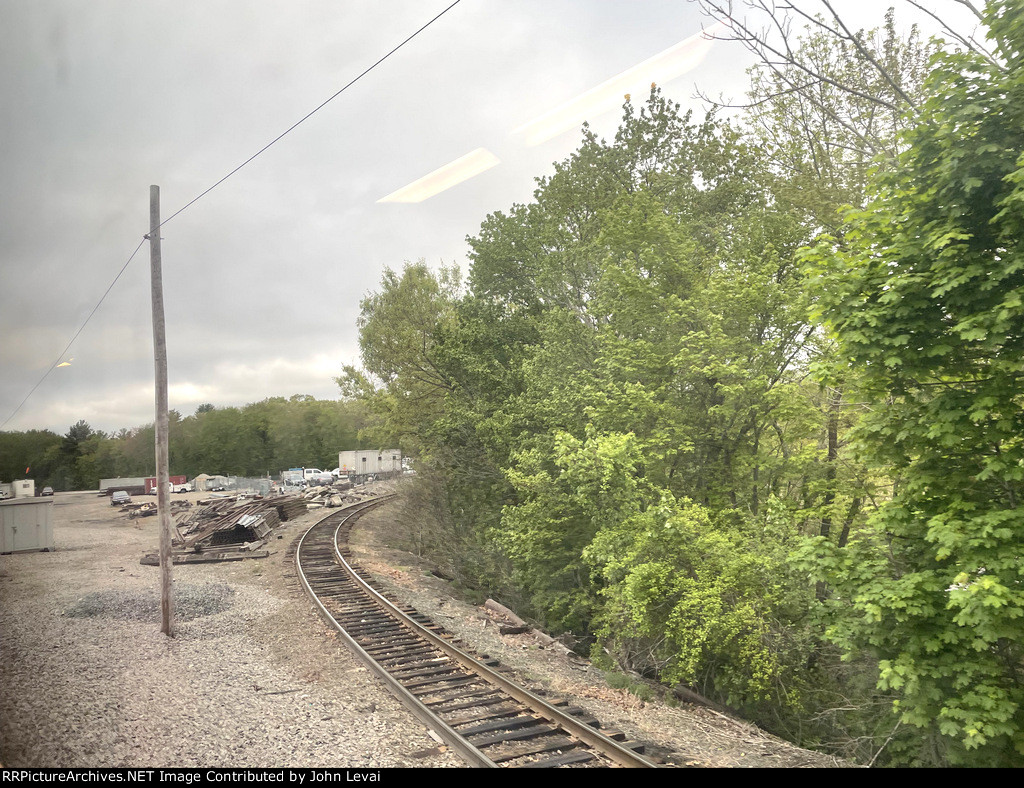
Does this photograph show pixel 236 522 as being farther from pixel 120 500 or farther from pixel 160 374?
pixel 120 500

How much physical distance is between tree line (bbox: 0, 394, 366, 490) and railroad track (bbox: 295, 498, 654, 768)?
32.0m

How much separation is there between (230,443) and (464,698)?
279 ft

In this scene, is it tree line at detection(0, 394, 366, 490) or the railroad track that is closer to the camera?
the railroad track

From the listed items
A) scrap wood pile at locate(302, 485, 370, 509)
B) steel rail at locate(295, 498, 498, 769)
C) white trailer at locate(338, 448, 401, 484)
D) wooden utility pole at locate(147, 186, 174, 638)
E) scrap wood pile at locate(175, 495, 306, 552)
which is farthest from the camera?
white trailer at locate(338, 448, 401, 484)

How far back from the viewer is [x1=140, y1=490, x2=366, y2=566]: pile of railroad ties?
2150 centimetres

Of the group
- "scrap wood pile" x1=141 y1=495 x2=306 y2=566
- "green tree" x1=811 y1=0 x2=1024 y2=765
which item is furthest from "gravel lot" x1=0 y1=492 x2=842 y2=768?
"scrap wood pile" x1=141 y1=495 x2=306 y2=566

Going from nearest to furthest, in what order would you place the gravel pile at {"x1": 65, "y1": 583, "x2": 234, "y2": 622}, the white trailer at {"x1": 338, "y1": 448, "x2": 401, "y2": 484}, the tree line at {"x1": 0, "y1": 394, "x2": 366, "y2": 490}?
the gravel pile at {"x1": 65, "y1": 583, "x2": 234, "y2": 622} → the tree line at {"x1": 0, "y1": 394, "x2": 366, "y2": 490} → the white trailer at {"x1": 338, "y1": 448, "x2": 401, "y2": 484}

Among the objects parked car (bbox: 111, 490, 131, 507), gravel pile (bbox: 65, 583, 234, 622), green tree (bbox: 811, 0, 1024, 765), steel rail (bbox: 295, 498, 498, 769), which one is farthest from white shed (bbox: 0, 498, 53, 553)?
parked car (bbox: 111, 490, 131, 507)

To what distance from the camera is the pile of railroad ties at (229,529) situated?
70.5ft

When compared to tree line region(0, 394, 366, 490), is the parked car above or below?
below

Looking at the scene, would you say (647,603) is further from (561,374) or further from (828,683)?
(561,374)

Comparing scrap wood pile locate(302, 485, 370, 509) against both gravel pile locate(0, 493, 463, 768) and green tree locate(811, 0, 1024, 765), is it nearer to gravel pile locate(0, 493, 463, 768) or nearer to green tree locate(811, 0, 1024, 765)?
gravel pile locate(0, 493, 463, 768)

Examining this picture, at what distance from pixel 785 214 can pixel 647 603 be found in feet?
31.7

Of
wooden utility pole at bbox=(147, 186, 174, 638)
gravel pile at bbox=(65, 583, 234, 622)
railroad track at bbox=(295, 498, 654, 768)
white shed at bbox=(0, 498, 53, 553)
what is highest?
wooden utility pole at bbox=(147, 186, 174, 638)
